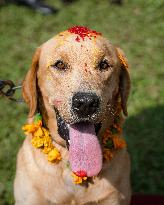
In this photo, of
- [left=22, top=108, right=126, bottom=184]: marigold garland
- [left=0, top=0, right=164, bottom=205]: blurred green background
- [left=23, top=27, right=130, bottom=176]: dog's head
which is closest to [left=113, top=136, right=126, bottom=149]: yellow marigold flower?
[left=22, top=108, right=126, bottom=184]: marigold garland

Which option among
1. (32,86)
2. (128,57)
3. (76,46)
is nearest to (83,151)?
(32,86)

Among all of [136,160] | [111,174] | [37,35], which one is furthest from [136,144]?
[37,35]

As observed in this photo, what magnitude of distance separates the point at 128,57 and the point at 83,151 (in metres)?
4.06

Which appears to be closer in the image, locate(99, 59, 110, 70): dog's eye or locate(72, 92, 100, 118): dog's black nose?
locate(72, 92, 100, 118): dog's black nose

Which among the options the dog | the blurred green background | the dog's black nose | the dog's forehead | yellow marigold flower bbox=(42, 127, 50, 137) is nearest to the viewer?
the dog's black nose

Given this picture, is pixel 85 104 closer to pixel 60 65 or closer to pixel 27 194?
pixel 60 65

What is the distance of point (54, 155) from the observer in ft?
13.9

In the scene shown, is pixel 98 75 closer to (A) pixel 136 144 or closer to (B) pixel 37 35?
(A) pixel 136 144

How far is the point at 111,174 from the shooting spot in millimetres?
4352

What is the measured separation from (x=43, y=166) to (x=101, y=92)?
0.94 metres

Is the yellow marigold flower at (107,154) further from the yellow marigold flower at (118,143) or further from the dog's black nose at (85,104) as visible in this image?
the dog's black nose at (85,104)

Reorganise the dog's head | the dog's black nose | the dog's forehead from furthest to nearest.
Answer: the dog's forehead → the dog's head → the dog's black nose

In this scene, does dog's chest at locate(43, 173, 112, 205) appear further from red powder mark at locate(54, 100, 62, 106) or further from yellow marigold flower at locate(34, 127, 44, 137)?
red powder mark at locate(54, 100, 62, 106)

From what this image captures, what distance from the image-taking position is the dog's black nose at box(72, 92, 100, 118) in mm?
3684
